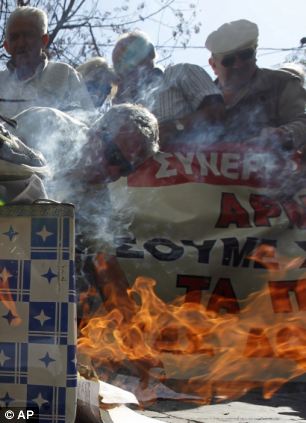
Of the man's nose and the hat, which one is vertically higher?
the hat

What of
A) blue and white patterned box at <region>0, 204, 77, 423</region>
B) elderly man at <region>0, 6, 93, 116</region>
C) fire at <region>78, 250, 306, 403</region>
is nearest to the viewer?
blue and white patterned box at <region>0, 204, 77, 423</region>

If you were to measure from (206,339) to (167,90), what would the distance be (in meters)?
1.74

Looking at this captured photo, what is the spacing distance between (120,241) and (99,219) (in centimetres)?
25

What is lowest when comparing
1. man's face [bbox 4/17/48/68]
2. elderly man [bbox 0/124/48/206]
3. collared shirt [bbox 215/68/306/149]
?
elderly man [bbox 0/124/48/206]

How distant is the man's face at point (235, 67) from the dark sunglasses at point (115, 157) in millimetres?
1216

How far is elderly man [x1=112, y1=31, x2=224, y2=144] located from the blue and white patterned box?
3170mm

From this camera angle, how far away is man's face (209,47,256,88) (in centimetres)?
568

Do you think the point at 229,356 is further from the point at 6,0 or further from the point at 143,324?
the point at 6,0

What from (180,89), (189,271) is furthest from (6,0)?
(189,271)

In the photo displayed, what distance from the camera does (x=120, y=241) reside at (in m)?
5.38

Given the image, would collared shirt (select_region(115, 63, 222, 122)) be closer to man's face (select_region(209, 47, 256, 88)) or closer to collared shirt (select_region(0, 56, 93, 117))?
man's face (select_region(209, 47, 256, 88))

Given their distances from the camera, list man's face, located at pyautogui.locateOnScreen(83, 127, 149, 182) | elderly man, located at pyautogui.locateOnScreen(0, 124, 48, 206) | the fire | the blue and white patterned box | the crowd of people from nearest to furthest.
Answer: the blue and white patterned box → elderly man, located at pyautogui.locateOnScreen(0, 124, 48, 206) → man's face, located at pyautogui.locateOnScreen(83, 127, 149, 182) → the fire → the crowd of people

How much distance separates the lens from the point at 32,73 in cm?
571

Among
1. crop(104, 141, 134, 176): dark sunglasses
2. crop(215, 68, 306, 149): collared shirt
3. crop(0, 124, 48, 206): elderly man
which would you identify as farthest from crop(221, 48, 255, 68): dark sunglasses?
crop(0, 124, 48, 206): elderly man
